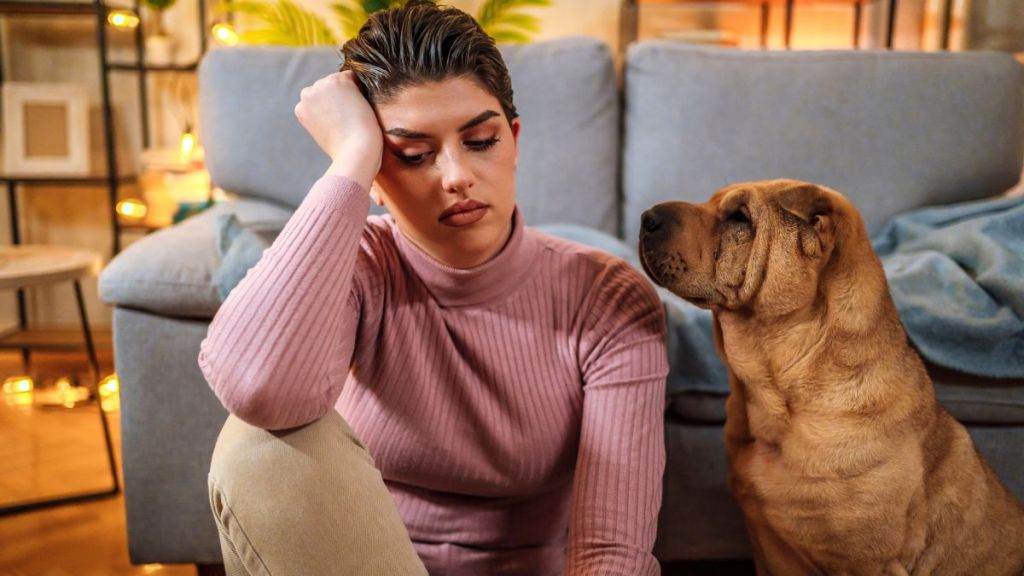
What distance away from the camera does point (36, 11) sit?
2.94 meters

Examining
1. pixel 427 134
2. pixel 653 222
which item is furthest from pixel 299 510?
pixel 653 222

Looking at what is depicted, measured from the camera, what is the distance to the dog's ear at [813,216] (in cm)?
105

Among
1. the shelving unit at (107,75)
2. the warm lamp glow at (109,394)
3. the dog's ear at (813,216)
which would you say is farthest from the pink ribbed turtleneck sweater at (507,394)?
the shelving unit at (107,75)

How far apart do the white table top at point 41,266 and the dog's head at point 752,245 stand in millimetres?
1385

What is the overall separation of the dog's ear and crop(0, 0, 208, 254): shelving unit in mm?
2690

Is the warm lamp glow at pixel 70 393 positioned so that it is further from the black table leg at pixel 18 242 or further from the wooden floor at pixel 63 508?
the black table leg at pixel 18 242

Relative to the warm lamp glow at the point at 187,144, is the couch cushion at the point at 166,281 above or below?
below

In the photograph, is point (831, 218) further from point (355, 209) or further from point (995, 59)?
point (995, 59)

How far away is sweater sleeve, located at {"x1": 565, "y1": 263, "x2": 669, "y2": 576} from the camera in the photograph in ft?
2.99

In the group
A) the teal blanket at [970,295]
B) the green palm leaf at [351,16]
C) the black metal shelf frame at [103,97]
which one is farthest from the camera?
the green palm leaf at [351,16]

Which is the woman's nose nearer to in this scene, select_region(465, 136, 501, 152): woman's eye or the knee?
select_region(465, 136, 501, 152): woman's eye

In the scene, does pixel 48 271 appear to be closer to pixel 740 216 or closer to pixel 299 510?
pixel 299 510

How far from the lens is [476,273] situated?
101cm

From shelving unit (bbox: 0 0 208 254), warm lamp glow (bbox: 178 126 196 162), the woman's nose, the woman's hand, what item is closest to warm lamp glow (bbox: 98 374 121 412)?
shelving unit (bbox: 0 0 208 254)
